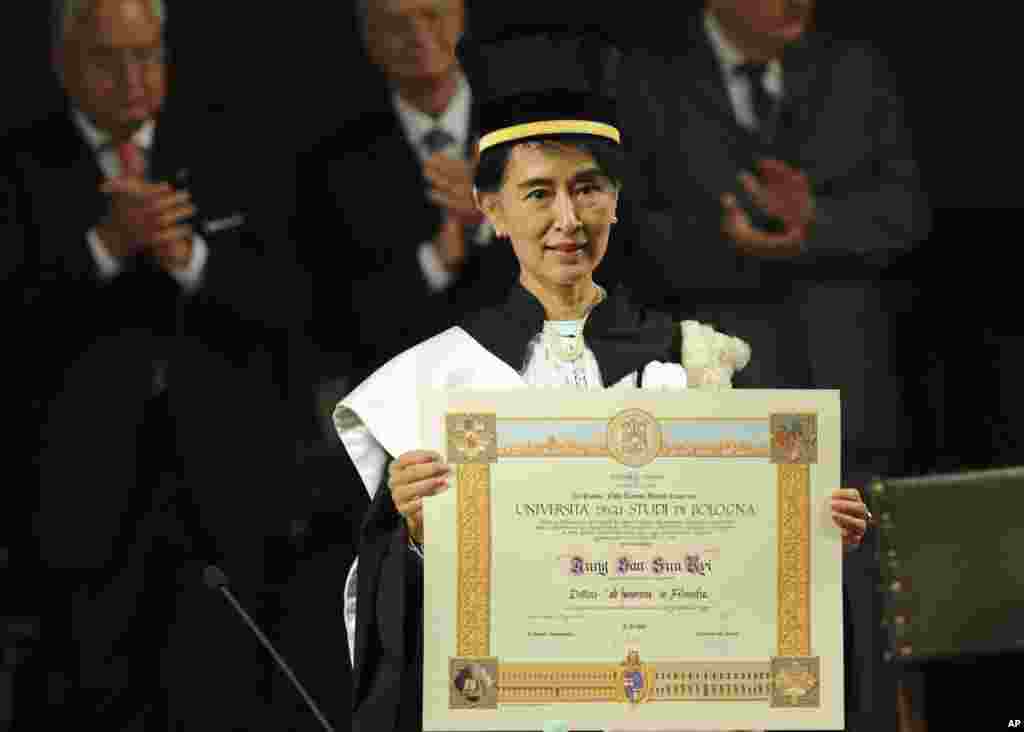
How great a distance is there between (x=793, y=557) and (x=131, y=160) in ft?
8.66

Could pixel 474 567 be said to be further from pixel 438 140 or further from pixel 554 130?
pixel 438 140

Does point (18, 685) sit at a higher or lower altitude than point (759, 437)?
lower

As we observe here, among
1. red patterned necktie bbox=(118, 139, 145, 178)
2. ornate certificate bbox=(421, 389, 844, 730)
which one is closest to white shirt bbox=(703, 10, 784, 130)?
red patterned necktie bbox=(118, 139, 145, 178)

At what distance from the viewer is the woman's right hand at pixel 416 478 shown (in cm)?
Answer: 332

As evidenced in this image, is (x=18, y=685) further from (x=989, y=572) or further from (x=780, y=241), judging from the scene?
(x=989, y=572)

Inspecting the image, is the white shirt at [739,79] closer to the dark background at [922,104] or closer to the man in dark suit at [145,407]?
the dark background at [922,104]

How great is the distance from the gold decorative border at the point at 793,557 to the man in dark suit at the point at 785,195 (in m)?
2.02

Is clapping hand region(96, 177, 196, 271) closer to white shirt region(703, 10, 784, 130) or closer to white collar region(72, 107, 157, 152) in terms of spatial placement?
white collar region(72, 107, 157, 152)

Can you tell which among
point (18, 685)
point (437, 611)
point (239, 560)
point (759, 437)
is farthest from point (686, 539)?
point (18, 685)

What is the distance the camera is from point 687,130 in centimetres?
550

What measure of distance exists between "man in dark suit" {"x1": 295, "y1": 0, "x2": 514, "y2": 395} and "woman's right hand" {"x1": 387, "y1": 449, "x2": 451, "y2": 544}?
1847mm

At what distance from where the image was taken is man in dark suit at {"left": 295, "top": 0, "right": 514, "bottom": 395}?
209 inches

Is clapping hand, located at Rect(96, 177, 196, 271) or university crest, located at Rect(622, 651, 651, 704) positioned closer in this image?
university crest, located at Rect(622, 651, 651, 704)

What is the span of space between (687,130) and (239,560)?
68.4 inches
